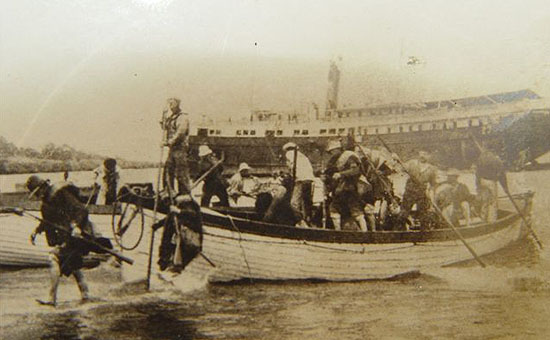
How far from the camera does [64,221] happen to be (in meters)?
2.54

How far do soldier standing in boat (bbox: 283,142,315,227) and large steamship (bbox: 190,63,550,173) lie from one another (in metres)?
0.04

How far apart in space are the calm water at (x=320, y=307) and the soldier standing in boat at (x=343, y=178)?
1.28 feet

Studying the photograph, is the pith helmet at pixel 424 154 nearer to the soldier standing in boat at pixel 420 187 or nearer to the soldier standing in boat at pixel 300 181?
the soldier standing in boat at pixel 420 187

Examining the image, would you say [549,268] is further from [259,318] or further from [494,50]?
[259,318]

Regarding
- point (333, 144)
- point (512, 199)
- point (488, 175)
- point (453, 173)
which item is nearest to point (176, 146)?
point (333, 144)

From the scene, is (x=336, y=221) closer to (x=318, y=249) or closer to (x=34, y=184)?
(x=318, y=249)

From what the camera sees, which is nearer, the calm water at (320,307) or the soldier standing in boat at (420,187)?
the calm water at (320,307)

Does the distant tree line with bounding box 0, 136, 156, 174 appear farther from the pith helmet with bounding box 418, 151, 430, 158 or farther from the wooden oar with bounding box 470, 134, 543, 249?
the wooden oar with bounding box 470, 134, 543, 249

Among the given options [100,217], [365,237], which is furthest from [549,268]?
[100,217]

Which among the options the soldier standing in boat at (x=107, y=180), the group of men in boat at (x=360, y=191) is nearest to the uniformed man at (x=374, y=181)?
the group of men in boat at (x=360, y=191)

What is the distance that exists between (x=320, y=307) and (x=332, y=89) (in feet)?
3.34

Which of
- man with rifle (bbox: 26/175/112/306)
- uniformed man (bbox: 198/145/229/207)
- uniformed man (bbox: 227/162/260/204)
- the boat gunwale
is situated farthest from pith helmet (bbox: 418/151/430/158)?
man with rifle (bbox: 26/175/112/306)

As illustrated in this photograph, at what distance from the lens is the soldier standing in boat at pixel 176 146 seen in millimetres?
2559

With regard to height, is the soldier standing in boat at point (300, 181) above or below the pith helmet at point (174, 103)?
below
